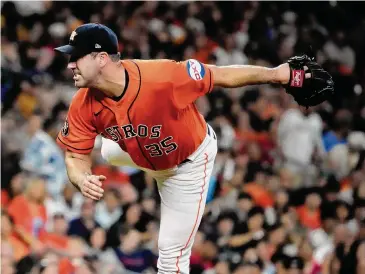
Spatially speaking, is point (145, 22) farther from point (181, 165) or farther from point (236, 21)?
point (181, 165)

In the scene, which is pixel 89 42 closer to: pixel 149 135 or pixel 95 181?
pixel 149 135

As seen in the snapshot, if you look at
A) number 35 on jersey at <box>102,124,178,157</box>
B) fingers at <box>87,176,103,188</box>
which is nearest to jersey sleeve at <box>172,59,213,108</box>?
number 35 on jersey at <box>102,124,178,157</box>

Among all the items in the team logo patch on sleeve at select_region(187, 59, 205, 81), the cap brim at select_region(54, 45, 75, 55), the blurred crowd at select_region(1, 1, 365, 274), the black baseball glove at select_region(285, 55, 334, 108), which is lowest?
the blurred crowd at select_region(1, 1, 365, 274)

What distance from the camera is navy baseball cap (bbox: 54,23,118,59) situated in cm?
506

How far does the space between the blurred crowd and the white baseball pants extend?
5.80 feet

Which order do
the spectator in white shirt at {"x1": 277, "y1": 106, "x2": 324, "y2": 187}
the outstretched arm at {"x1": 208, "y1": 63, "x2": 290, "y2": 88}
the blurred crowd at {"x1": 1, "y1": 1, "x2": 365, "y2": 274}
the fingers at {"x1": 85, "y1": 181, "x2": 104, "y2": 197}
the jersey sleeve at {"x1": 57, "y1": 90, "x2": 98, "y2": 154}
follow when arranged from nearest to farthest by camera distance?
the fingers at {"x1": 85, "y1": 181, "x2": 104, "y2": 197} → the outstretched arm at {"x1": 208, "y1": 63, "x2": 290, "y2": 88} → the jersey sleeve at {"x1": 57, "y1": 90, "x2": 98, "y2": 154} → the blurred crowd at {"x1": 1, "y1": 1, "x2": 365, "y2": 274} → the spectator in white shirt at {"x1": 277, "y1": 106, "x2": 324, "y2": 187}

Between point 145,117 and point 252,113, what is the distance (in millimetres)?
6183

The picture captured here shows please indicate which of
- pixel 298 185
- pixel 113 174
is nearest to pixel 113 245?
pixel 113 174

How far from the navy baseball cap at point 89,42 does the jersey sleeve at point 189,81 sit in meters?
0.44

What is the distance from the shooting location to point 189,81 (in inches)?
206

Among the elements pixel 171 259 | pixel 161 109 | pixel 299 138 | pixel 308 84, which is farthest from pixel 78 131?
pixel 299 138

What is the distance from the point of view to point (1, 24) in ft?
38.1

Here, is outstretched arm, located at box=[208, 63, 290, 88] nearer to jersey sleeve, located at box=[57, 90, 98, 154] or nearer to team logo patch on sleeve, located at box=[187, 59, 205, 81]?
team logo patch on sleeve, located at box=[187, 59, 205, 81]

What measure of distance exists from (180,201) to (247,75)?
988 mm
